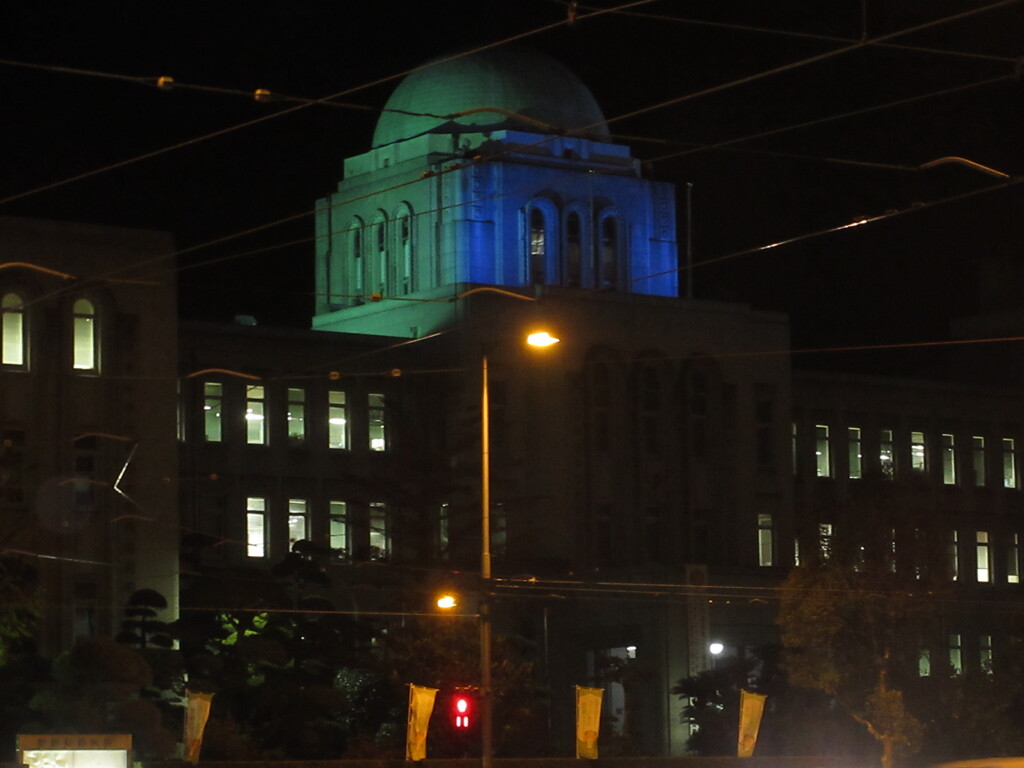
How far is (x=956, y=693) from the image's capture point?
46.8m

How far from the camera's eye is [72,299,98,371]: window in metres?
46.5

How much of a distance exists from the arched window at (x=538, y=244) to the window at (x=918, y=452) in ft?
50.9

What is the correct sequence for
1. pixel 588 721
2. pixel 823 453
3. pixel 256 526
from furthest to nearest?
1. pixel 823 453
2. pixel 256 526
3. pixel 588 721

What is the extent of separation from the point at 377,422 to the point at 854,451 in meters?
18.4

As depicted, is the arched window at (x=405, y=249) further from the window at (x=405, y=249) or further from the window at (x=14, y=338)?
the window at (x=14, y=338)

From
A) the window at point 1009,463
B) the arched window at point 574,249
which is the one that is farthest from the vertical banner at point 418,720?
the window at point 1009,463

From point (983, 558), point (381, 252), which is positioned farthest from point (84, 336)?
point (983, 558)

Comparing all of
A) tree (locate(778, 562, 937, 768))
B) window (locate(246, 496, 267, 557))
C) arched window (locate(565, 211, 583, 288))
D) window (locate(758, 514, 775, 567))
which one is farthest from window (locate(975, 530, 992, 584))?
window (locate(246, 496, 267, 557))

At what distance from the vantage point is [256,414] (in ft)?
189

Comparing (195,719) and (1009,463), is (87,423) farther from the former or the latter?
(1009,463)

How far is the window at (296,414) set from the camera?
58.0 meters

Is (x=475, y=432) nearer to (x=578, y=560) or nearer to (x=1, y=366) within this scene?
(x=578, y=560)

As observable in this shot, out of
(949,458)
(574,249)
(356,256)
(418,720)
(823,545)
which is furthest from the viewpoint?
(949,458)

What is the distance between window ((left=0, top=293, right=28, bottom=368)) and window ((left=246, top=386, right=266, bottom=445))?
39.6ft
